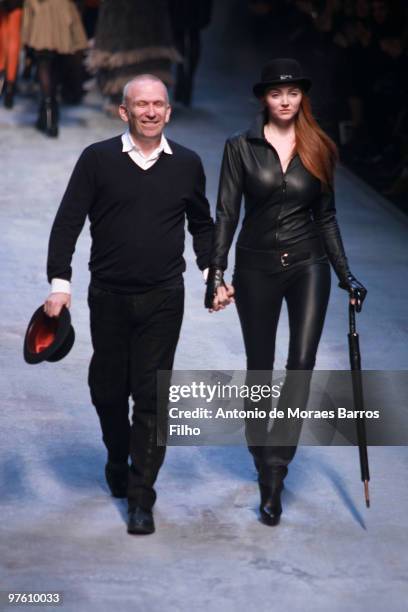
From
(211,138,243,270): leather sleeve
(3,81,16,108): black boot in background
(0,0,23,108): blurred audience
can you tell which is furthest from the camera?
(3,81,16,108): black boot in background

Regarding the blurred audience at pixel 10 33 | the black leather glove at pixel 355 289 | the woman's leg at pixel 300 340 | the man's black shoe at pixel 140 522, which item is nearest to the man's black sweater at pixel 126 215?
A: the woman's leg at pixel 300 340

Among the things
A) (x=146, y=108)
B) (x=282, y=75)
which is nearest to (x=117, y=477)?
(x=146, y=108)

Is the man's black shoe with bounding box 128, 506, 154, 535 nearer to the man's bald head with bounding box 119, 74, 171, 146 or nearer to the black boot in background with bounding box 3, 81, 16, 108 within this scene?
Answer: the man's bald head with bounding box 119, 74, 171, 146

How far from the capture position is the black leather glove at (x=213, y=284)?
5965 mm

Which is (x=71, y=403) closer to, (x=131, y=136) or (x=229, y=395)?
(x=229, y=395)

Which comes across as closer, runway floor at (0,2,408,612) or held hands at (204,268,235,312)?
runway floor at (0,2,408,612)

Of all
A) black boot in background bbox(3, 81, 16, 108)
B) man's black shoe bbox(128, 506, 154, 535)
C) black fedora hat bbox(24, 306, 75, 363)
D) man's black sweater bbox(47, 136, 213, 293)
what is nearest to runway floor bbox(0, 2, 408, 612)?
man's black shoe bbox(128, 506, 154, 535)

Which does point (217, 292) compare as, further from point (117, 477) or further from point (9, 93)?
Answer: point (9, 93)

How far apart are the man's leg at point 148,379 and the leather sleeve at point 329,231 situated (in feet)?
2.00

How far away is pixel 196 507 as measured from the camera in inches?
240

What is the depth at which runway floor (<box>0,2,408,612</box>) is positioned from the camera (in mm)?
5320

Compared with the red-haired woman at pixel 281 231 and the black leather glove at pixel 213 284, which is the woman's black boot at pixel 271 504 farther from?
the black leather glove at pixel 213 284

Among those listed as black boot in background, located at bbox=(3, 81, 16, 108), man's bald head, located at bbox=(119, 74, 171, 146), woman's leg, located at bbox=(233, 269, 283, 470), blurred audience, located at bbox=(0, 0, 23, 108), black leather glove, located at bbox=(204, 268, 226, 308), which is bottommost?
black boot in background, located at bbox=(3, 81, 16, 108)

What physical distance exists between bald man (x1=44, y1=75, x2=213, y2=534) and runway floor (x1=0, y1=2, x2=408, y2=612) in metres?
0.28
